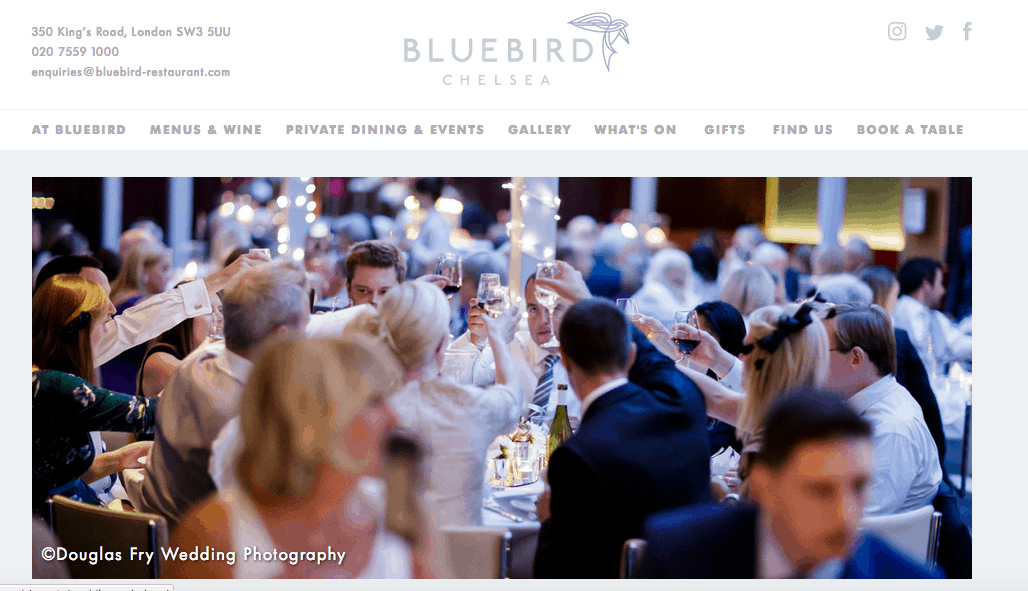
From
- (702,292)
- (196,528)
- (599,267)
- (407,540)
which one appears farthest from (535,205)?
(702,292)

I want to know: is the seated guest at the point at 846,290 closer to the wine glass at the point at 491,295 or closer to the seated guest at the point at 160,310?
the wine glass at the point at 491,295

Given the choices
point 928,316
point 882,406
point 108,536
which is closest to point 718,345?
point 882,406

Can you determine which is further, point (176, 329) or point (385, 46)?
point (176, 329)

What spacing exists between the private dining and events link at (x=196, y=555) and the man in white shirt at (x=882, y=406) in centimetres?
154

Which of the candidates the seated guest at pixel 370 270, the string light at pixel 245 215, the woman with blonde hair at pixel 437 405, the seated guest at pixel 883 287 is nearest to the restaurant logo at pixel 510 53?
the woman with blonde hair at pixel 437 405

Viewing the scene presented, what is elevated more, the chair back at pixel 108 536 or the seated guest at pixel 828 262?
the seated guest at pixel 828 262

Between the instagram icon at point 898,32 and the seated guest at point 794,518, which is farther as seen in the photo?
the instagram icon at point 898,32

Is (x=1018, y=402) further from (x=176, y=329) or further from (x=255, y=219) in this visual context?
(x=255, y=219)

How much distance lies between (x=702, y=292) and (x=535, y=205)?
4558 mm

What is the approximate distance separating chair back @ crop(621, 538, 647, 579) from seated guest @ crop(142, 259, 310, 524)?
104 centimetres

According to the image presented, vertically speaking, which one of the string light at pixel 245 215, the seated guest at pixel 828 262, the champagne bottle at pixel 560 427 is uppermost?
the string light at pixel 245 215

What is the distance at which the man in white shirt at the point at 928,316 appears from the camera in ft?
15.0

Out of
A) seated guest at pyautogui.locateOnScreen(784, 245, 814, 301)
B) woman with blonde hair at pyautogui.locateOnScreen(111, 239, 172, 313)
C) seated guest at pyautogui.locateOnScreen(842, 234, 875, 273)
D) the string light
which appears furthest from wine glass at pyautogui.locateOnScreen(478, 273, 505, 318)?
the string light

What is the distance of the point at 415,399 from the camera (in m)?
2.02
